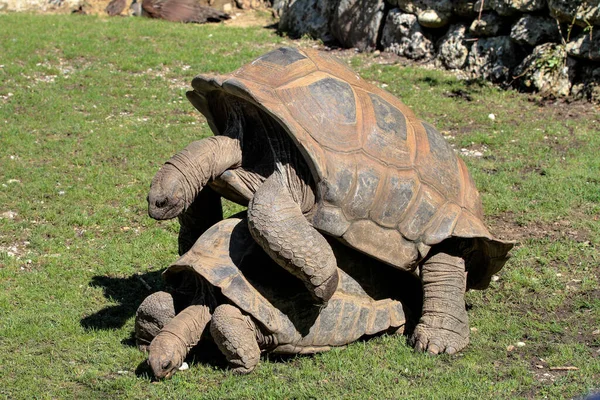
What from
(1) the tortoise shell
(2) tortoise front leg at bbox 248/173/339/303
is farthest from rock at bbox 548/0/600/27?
(2) tortoise front leg at bbox 248/173/339/303

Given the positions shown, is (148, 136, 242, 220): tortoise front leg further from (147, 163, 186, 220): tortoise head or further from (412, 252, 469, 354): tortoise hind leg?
(412, 252, 469, 354): tortoise hind leg

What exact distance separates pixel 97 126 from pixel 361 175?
5917 mm

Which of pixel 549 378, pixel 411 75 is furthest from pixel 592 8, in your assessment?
pixel 549 378

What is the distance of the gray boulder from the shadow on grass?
7409mm

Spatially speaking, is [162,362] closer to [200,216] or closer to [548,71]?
[200,216]

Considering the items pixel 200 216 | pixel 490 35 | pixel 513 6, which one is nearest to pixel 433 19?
pixel 490 35

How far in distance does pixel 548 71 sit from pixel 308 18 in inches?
202

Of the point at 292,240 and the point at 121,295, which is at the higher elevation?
the point at 292,240

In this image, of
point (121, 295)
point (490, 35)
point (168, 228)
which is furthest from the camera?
point (490, 35)

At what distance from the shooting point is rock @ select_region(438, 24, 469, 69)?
1190 cm

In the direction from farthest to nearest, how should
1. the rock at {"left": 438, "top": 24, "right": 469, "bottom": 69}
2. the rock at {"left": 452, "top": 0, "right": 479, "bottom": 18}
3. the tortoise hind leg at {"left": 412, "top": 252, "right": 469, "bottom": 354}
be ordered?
1. the rock at {"left": 438, "top": 24, "right": 469, "bottom": 69}
2. the rock at {"left": 452, "top": 0, "right": 479, "bottom": 18}
3. the tortoise hind leg at {"left": 412, "top": 252, "right": 469, "bottom": 354}

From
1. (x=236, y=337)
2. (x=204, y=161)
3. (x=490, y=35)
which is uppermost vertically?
(x=204, y=161)

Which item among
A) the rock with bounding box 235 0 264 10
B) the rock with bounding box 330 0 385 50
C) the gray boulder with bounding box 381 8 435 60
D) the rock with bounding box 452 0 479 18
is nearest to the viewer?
the rock with bounding box 452 0 479 18

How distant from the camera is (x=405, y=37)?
41.7 feet
